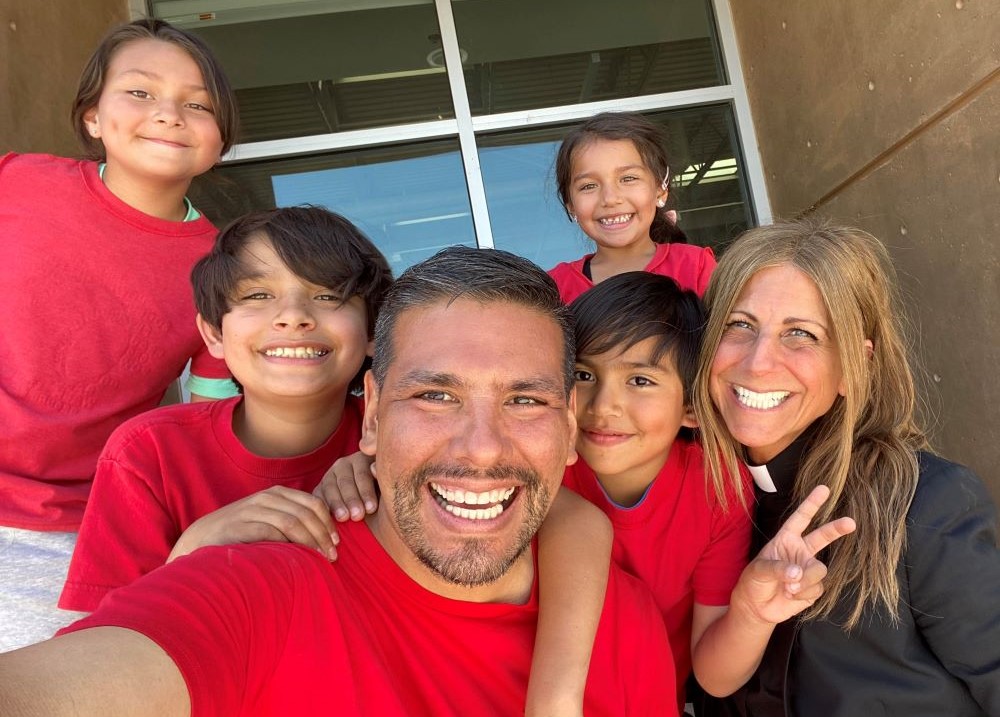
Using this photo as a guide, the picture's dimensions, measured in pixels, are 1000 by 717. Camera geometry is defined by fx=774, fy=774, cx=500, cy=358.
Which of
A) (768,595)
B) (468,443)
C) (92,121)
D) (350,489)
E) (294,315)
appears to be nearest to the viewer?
(468,443)

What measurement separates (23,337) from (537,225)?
11.8 feet

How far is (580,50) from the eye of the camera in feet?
17.4

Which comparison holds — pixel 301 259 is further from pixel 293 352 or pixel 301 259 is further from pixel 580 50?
pixel 580 50

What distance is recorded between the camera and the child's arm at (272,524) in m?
1.41

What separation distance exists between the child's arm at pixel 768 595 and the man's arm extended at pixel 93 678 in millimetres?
1207

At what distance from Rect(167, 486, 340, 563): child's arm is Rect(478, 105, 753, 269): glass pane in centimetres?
388

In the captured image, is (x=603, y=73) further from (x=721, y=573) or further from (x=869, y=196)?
(x=721, y=573)

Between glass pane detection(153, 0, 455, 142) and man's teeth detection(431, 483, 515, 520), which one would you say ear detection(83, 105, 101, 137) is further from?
glass pane detection(153, 0, 455, 142)

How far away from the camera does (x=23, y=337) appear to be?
2115mm

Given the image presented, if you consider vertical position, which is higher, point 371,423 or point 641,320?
point 641,320

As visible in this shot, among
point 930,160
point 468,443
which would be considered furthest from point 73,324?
point 930,160

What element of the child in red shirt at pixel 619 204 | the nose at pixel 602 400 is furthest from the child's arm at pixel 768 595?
the child in red shirt at pixel 619 204

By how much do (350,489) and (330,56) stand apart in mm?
4411

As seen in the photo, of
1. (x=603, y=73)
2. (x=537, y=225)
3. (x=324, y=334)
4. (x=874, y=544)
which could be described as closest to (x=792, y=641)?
(x=874, y=544)
